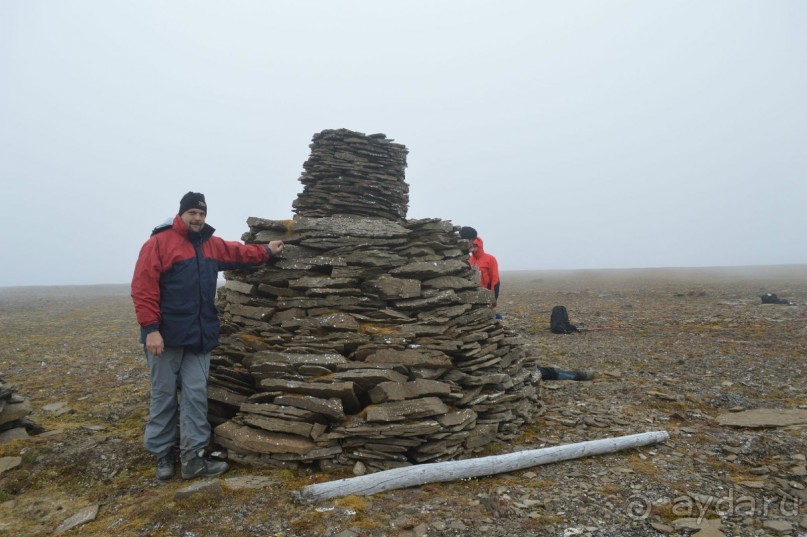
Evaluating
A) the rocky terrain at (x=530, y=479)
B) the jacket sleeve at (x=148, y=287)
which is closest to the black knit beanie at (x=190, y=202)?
the jacket sleeve at (x=148, y=287)

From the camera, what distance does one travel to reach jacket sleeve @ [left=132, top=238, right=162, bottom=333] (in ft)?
21.3

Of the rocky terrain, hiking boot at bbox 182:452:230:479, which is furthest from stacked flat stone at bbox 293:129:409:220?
the rocky terrain

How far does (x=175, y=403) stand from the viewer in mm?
7090

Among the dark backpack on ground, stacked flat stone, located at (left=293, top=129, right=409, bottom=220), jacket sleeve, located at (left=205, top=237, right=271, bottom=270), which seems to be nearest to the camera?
jacket sleeve, located at (left=205, top=237, right=271, bottom=270)

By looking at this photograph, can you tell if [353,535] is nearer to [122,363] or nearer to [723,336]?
[122,363]

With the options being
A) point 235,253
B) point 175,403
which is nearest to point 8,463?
point 175,403

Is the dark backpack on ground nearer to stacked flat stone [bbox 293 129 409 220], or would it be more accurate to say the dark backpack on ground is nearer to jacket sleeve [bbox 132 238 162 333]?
stacked flat stone [bbox 293 129 409 220]

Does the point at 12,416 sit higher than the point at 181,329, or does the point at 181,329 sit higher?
the point at 181,329

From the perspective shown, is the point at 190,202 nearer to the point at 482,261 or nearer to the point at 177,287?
the point at 177,287

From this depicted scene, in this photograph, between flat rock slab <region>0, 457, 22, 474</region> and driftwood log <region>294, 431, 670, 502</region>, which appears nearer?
driftwood log <region>294, 431, 670, 502</region>

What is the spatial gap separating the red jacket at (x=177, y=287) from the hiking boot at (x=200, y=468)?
61.1 inches

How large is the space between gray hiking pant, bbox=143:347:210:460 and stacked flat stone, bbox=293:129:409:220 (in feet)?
13.4

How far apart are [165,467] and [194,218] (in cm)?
362

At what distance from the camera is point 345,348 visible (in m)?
7.94
